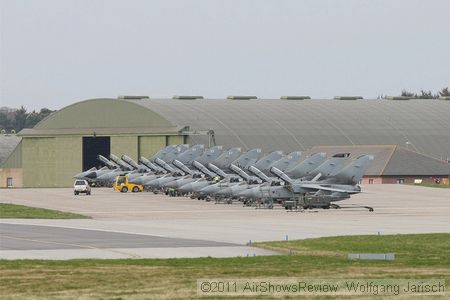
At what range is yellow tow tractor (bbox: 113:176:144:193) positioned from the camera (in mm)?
117938

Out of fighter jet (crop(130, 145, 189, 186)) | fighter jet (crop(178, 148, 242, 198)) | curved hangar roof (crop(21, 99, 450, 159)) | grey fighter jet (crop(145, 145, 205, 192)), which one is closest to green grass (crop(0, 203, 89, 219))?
fighter jet (crop(178, 148, 242, 198))

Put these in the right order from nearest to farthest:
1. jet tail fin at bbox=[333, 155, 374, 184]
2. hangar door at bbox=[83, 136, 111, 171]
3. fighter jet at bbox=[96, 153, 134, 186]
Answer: jet tail fin at bbox=[333, 155, 374, 184]
fighter jet at bbox=[96, 153, 134, 186]
hangar door at bbox=[83, 136, 111, 171]

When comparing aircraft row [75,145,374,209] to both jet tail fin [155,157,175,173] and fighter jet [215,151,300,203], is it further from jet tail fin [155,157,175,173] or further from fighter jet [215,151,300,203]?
jet tail fin [155,157,175,173]

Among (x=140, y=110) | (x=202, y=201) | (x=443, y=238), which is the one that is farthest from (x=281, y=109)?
(x=443, y=238)

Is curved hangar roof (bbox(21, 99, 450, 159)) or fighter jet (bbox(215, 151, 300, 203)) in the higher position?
curved hangar roof (bbox(21, 99, 450, 159))

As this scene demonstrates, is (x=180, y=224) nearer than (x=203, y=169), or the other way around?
(x=180, y=224)

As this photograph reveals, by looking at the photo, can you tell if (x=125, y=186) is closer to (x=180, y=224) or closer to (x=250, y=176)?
(x=250, y=176)

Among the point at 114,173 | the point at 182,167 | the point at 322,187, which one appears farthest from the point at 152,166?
the point at 322,187

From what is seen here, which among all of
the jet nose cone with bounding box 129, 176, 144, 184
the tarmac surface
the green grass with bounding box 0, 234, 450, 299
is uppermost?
the jet nose cone with bounding box 129, 176, 144, 184

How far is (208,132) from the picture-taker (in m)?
144

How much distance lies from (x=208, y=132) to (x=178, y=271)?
350ft

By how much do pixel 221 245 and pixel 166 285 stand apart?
17129 millimetres

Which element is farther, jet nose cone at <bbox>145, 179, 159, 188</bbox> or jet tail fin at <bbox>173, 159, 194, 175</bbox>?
jet nose cone at <bbox>145, 179, 159, 188</bbox>

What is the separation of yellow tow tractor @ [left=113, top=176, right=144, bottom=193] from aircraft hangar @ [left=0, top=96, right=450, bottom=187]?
2568cm
